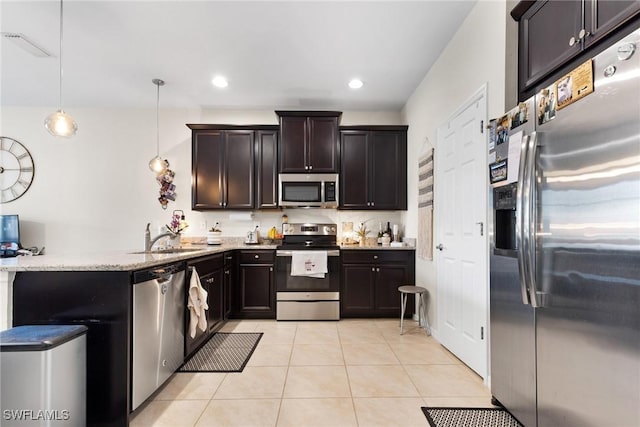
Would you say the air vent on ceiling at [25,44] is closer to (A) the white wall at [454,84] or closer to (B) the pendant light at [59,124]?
(B) the pendant light at [59,124]

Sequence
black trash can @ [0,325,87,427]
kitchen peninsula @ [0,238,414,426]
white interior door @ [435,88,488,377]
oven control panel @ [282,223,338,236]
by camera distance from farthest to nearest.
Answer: oven control panel @ [282,223,338,236] < white interior door @ [435,88,488,377] < kitchen peninsula @ [0,238,414,426] < black trash can @ [0,325,87,427]

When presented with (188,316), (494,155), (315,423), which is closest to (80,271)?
(188,316)

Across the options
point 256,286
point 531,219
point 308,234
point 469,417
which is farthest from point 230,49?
point 469,417

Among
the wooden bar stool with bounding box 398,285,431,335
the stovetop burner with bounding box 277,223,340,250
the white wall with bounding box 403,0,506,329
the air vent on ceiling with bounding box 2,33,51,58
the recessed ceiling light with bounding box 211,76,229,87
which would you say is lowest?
the wooden bar stool with bounding box 398,285,431,335

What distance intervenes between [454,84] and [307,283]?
271cm

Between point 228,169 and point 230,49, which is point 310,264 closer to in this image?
point 228,169

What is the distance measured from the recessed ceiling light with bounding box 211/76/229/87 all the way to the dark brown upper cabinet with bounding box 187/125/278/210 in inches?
24.7

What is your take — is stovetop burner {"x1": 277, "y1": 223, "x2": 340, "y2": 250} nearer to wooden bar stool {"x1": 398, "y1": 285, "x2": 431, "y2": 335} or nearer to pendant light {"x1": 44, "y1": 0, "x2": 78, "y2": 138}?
wooden bar stool {"x1": 398, "y1": 285, "x2": 431, "y2": 335}

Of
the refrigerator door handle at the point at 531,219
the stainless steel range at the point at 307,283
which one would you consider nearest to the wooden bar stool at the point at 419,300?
the stainless steel range at the point at 307,283

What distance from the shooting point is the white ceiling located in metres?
2.53

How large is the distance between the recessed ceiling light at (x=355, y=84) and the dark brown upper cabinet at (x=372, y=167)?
608mm

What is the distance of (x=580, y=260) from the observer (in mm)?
1274

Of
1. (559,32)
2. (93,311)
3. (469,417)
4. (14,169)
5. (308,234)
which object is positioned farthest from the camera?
(14,169)

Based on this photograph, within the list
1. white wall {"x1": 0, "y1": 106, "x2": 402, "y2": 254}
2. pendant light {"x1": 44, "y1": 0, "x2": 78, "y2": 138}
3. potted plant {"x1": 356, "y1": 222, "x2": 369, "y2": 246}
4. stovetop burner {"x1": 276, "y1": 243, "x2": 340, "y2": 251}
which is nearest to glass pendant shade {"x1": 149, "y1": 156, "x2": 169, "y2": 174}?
white wall {"x1": 0, "y1": 106, "x2": 402, "y2": 254}
